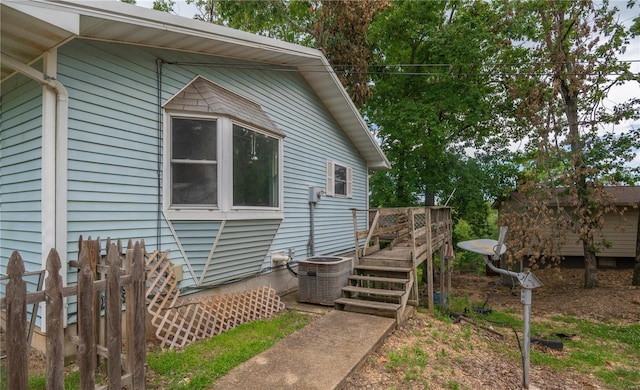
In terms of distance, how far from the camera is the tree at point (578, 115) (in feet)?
33.6

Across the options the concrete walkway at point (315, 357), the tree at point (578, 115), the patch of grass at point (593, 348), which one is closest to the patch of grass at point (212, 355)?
the concrete walkway at point (315, 357)

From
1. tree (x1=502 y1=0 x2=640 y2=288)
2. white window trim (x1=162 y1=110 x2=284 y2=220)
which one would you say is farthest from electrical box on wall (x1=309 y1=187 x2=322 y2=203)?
tree (x1=502 y1=0 x2=640 y2=288)

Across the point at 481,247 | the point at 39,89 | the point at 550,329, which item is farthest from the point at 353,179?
the point at 39,89

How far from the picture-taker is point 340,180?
10.1m

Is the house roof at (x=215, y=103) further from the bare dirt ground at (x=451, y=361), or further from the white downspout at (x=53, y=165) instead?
the bare dirt ground at (x=451, y=361)

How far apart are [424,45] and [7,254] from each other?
15233mm

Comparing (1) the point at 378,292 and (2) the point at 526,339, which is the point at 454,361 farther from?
(1) the point at 378,292

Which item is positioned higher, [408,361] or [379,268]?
[379,268]

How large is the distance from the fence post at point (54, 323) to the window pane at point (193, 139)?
9.06 ft

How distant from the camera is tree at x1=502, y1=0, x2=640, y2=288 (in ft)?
33.6

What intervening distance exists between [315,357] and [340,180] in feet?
21.3

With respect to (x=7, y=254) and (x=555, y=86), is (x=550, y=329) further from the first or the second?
(x=7, y=254)

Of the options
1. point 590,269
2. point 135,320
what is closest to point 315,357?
point 135,320

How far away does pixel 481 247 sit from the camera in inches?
262
